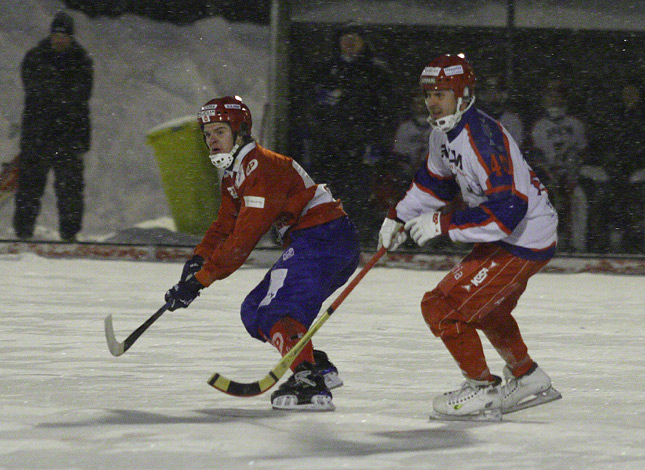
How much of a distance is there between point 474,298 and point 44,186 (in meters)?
5.91

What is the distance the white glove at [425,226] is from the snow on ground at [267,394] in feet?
1.91

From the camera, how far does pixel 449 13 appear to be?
9023 mm

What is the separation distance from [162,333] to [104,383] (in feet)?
4.25

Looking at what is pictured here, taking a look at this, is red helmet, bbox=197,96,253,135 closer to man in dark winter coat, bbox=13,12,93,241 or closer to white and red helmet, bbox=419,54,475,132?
white and red helmet, bbox=419,54,475,132

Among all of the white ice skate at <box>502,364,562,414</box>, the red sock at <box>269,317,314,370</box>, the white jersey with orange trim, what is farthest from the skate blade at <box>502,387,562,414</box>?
the red sock at <box>269,317,314,370</box>

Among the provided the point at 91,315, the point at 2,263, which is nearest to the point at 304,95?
the point at 2,263

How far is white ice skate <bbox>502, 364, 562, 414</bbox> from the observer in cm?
442

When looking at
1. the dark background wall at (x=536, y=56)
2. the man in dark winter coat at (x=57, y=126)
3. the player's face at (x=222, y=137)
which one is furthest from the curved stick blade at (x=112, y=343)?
the man in dark winter coat at (x=57, y=126)

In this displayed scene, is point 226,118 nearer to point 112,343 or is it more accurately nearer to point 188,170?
point 112,343

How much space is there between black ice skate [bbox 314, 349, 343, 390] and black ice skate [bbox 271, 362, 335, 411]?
164mm

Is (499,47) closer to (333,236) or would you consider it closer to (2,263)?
(2,263)

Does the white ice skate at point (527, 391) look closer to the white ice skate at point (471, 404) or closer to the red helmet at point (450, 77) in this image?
the white ice skate at point (471, 404)

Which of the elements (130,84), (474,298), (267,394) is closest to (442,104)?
(474,298)

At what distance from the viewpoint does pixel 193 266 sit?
4.54 meters
